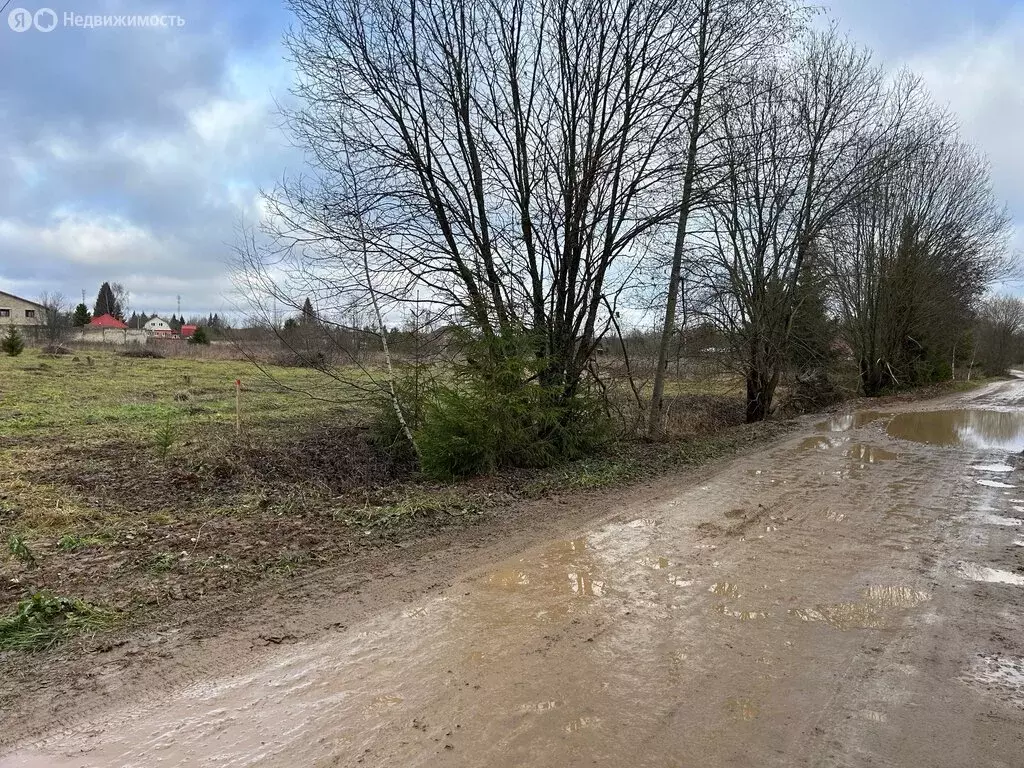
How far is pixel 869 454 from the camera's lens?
1130cm

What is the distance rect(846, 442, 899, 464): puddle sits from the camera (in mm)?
10664

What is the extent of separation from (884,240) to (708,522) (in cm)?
2469

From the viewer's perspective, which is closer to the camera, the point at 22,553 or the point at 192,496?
the point at 22,553

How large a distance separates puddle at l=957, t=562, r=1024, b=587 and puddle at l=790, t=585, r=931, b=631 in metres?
0.76

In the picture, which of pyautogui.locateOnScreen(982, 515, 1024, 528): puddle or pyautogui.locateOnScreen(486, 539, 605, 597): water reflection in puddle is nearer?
pyautogui.locateOnScreen(486, 539, 605, 597): water reflection in puddle

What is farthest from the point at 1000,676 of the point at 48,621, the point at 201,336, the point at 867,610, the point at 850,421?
the point at 201,336

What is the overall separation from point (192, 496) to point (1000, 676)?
28.2 feet

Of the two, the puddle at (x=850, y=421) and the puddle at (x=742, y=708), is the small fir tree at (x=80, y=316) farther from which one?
the puddle at (x=742, y=708)

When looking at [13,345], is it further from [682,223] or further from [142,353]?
[682,223]

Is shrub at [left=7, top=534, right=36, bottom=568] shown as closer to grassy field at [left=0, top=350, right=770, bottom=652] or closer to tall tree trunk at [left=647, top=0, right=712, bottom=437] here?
grassy field at [left=0, top=350, right=770, bottom=652]

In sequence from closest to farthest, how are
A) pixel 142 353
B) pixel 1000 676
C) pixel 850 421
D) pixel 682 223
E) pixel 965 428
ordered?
pixel 1000 676, pixel 682 223, pixel 965 428, pixel 850 421, pixel 142 353

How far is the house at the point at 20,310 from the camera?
224ft

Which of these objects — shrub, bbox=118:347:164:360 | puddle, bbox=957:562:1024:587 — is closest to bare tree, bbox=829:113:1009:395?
puddle, bbox=957:562:1024:587

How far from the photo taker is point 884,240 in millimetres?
25594
